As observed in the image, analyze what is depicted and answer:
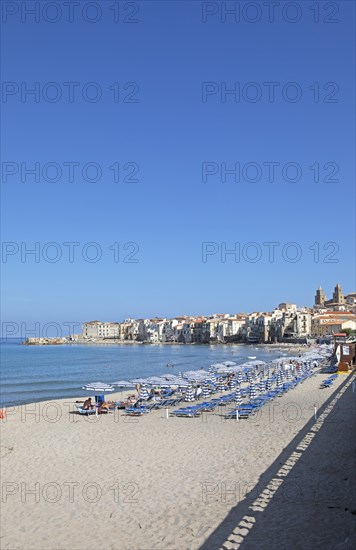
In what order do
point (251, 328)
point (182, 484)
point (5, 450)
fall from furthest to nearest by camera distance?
point (251, 328)
point (5, 450)
point (182, 484)

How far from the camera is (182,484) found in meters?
9.97

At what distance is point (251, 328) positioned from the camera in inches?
4801

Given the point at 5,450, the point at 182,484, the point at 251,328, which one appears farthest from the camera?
the point at 251,328

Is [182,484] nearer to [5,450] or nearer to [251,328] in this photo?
[5,450]

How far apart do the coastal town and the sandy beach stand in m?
72.9

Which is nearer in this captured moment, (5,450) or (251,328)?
(5,450)

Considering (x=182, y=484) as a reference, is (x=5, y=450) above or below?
below

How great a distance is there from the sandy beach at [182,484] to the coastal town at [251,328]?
239 feet

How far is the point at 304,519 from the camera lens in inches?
306

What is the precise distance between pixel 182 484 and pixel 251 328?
11356cm

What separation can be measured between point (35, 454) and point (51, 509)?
430 cm

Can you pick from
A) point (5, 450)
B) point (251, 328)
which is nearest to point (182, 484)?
point (5, 450)

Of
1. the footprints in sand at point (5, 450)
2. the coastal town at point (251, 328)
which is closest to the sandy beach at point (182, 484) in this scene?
the footprints in sand at point (5, 450)

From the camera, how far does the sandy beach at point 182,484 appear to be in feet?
24.6
